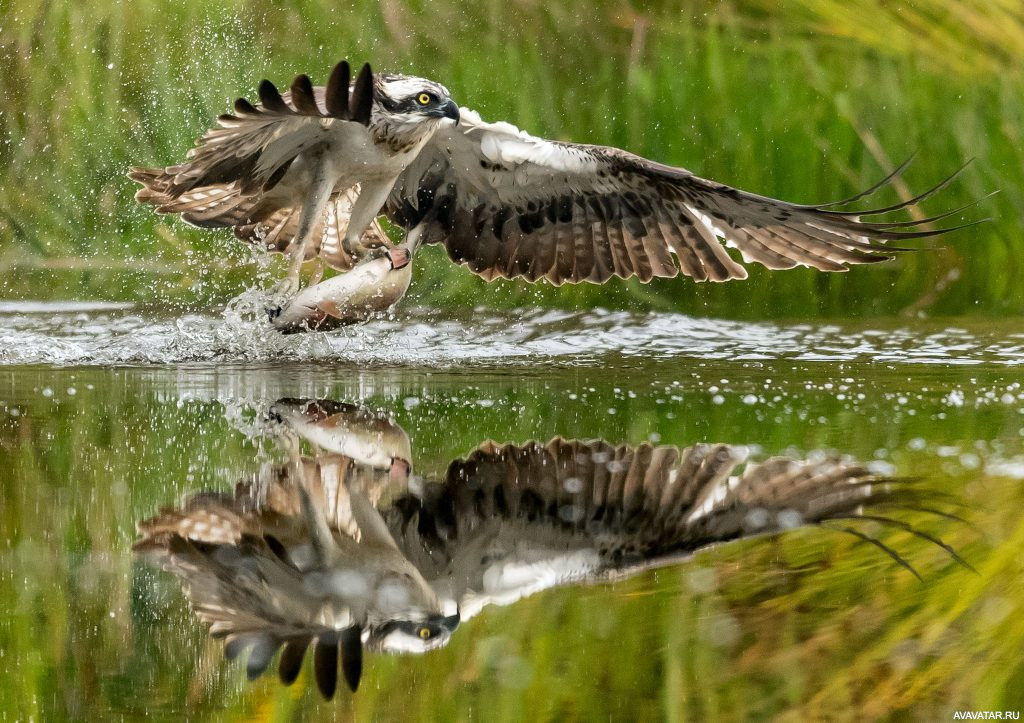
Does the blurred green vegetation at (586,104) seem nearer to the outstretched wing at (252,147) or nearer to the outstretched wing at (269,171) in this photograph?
the outstretched wing at (269,171)

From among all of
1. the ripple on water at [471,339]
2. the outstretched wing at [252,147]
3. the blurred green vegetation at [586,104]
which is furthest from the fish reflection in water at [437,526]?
the blurred green vegetation at [586,104]

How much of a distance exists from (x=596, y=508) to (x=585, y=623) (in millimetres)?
834

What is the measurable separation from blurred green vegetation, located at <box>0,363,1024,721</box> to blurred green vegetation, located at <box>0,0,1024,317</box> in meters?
3.76

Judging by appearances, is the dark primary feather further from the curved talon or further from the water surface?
the curved talon

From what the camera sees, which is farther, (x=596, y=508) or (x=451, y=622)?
(x=596, y=508)

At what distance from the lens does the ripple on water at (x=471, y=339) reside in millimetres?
→ 5992

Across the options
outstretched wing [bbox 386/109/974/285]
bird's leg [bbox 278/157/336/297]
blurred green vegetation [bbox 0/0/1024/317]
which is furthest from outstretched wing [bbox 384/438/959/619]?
blurred green vegetation [bbox 0/0/1024/317]

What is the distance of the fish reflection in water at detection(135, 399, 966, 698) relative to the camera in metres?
2.40

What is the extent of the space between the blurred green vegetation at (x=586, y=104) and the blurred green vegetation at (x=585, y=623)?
3.76m

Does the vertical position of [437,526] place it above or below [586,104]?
below

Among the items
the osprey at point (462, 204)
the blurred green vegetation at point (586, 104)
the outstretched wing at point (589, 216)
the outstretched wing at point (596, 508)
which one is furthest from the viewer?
the blurred green vegetation at point (586, 104)

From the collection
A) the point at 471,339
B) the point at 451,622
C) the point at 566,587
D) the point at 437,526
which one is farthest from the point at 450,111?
the point at 451,622

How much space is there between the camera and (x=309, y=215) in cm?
573

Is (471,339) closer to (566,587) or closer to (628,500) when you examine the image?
(628,500)
